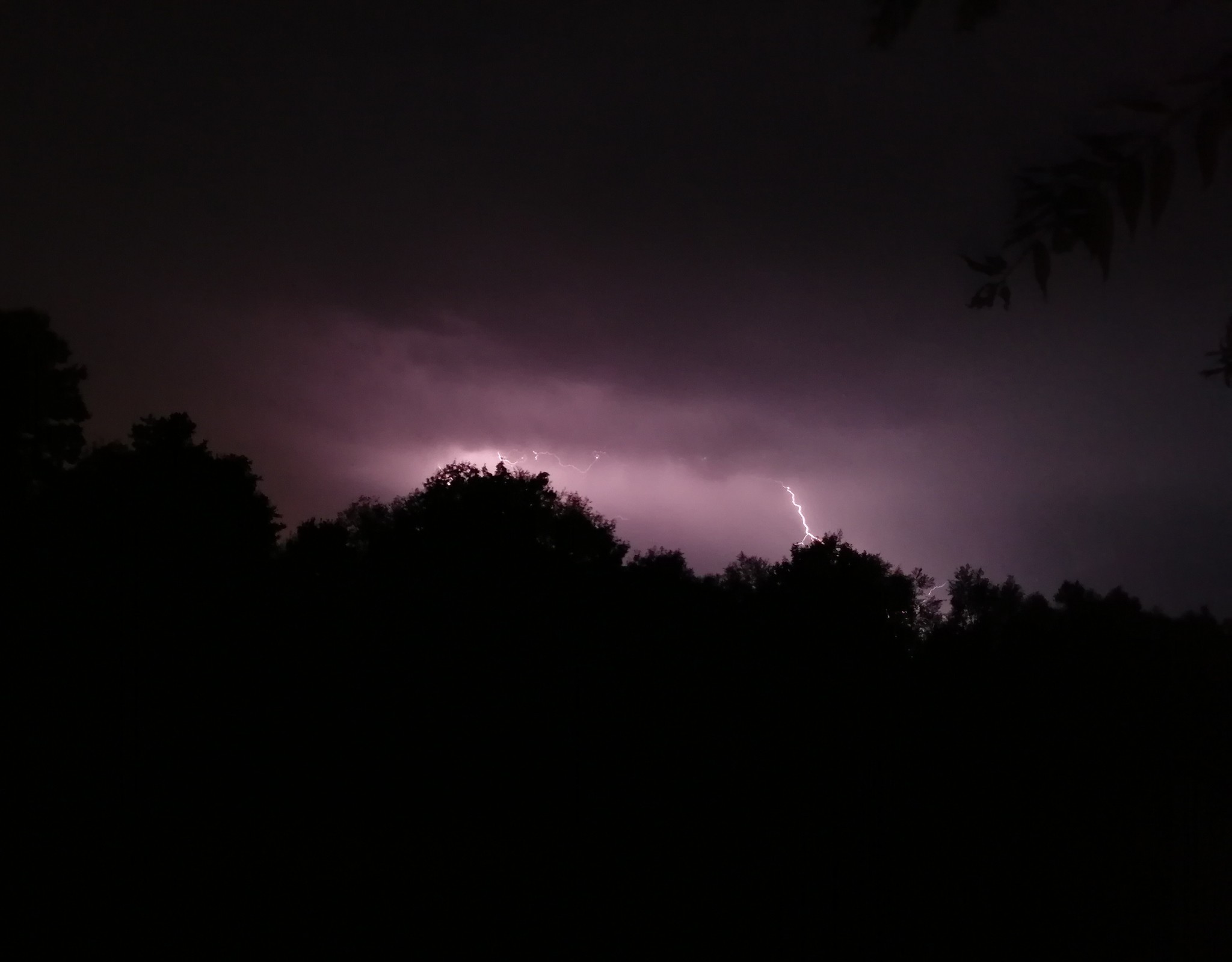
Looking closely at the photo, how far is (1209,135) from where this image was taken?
1.54m

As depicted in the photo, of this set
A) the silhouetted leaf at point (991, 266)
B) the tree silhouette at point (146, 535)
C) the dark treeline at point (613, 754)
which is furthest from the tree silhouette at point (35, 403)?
the silhouetted leaf at point (991, 266)

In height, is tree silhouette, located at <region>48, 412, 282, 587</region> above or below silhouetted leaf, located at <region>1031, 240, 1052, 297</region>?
above

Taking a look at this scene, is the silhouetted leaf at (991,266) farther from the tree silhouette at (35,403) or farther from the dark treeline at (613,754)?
the tree silhouette at (35,403)

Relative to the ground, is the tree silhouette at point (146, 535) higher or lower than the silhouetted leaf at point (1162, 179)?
higher

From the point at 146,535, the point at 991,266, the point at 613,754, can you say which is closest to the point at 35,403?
the point at 146,535

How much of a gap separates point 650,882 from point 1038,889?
131 inches

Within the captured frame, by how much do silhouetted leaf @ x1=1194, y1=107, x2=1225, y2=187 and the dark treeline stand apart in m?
6.37

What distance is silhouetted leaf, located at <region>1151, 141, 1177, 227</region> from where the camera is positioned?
1.56 m

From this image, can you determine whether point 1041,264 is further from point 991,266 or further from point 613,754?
point 613,754

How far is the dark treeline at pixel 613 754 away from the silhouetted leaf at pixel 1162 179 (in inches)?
248

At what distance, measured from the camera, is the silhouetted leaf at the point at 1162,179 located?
1.56 meters

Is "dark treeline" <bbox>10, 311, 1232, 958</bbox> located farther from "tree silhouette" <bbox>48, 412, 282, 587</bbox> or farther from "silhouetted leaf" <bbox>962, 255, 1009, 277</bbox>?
"silhouetted leaf" <bbox>962, 255, 1009, 277</bbox>

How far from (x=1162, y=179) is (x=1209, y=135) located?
0.36 ft

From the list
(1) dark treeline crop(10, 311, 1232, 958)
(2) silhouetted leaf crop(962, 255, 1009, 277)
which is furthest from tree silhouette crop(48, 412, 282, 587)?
(2) silhouetted leaf crop(962, 255, 1009, 277)
